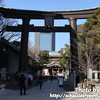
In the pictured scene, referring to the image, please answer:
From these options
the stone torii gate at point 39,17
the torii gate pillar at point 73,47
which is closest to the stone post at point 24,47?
the stone torii gate at point 39,17

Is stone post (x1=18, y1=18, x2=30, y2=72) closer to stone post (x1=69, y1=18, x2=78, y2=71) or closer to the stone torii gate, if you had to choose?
the stone torii gate

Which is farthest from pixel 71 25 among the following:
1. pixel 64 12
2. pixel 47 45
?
pixel 47 45

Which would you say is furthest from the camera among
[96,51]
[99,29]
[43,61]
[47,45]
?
[47,45]

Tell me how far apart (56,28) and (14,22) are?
22.8 ft

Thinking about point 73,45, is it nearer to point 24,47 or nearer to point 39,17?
point 39,17

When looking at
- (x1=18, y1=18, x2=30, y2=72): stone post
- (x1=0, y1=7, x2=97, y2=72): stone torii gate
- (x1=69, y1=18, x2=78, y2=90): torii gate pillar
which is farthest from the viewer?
(x1=0, y1=7, x2=97, y2=72): stone torii gate

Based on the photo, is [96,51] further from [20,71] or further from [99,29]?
[20,71]

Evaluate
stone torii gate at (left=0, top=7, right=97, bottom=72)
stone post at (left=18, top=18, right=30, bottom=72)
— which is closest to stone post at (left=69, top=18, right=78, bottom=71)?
stone torii gate at (left=0, top=7, right=97, bottom=72)

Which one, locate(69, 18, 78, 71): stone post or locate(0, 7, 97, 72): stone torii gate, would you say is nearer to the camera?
locate(69, 18, 78, 71): stone post

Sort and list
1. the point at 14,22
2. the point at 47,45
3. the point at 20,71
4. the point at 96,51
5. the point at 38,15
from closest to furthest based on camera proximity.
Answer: the point at 96,51
the point at 20,71
the point at 38,15
the point at 14,22
the point at 47,45

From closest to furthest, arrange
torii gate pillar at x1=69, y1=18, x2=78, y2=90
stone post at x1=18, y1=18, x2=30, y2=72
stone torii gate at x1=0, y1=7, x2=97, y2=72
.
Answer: torii gate pillar at x1=69, y1=18, x2=78, y2=90
stone post at x1=18, y1=18, x2=30, y2=72
stone torii gate at x1=0, y1=7, x2=97, y2=72

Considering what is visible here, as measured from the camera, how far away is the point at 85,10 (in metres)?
20.1

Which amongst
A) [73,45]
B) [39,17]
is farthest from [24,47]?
[73,45]

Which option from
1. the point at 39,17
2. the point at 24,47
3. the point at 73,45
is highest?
the point at 39,17
